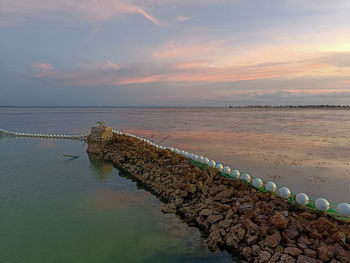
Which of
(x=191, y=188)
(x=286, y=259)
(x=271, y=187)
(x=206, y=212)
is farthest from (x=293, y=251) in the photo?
(x=191, y=188)

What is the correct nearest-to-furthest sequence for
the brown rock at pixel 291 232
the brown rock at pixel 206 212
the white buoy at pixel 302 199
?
1. the brown rock at pixel 291 232
2. the white buoy at pixel 302 199
3. the brown rock at pixel 206 212

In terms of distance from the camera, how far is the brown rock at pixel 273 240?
18.7ft

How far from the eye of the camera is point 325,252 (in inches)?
200

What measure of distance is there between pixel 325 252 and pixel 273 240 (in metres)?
1.07

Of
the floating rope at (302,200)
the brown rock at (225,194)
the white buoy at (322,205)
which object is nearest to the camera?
the floating rope at (302,200)

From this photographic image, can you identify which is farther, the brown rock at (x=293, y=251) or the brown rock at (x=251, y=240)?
the brown rock at (x=251, y=240)

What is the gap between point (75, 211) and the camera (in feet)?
29.1

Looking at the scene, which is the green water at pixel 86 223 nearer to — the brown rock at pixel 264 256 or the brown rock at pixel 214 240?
the brown rock at pixel 214 240

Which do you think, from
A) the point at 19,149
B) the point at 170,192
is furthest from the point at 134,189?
the point at 19,149

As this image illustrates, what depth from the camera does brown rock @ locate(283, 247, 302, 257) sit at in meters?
5.30

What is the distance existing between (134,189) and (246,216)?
601cm

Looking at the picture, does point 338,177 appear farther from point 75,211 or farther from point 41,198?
point 41,198

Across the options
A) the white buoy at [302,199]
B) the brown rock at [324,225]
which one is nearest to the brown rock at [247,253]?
the brown rock at [324,225]

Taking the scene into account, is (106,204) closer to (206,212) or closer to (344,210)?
(206,212)
